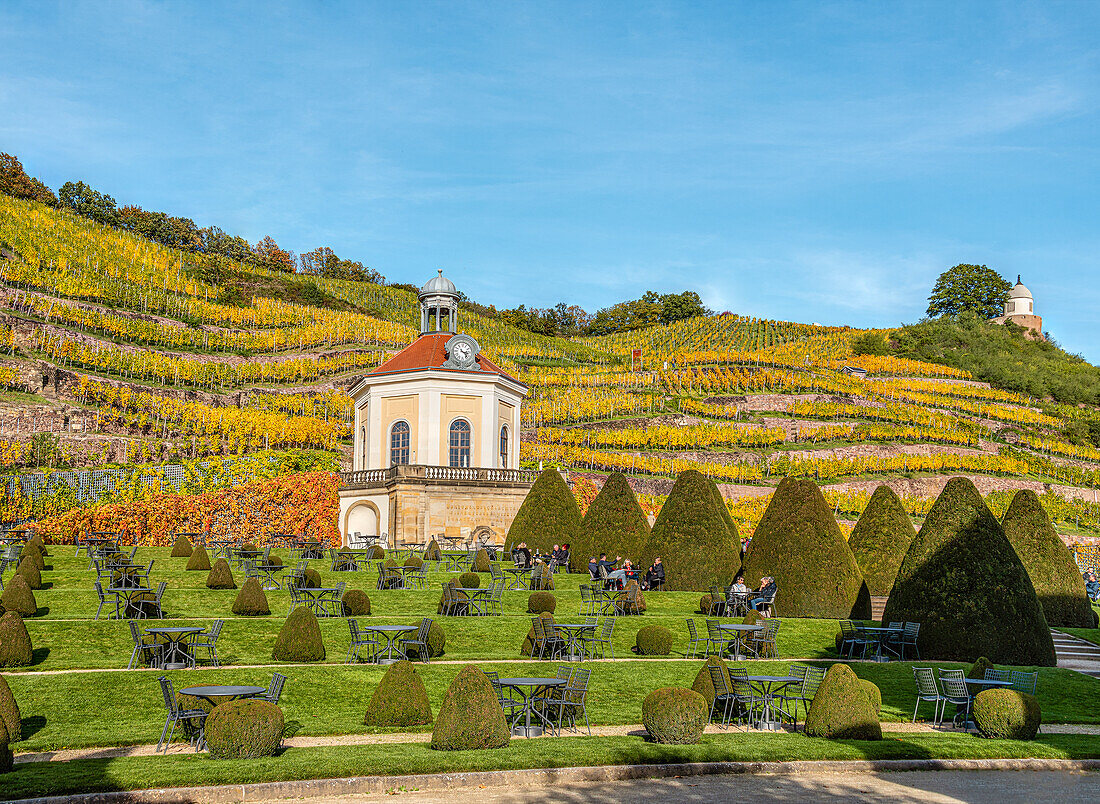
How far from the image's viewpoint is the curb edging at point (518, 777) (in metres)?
10.0

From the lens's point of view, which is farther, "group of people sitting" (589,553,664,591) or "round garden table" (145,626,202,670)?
"group of people sitting" (589,553,664,591)

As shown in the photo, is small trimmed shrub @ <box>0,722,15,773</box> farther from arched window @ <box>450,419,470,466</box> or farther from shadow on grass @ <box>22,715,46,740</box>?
arched window @ <box>450,419,470,466</box>

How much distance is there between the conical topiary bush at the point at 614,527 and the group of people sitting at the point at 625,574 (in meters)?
0.69

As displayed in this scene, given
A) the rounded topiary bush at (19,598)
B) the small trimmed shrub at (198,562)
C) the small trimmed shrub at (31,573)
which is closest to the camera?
the rounded topiary bush at (19,598)

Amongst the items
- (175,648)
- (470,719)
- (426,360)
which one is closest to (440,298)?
(426,360)

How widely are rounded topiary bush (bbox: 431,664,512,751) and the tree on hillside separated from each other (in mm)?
109611

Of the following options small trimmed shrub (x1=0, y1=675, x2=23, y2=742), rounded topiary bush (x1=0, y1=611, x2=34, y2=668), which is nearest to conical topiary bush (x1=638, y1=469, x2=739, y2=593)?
rounded topiary bush (x1=0, y1=611, x2=34, y2=668)

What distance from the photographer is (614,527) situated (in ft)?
89.1

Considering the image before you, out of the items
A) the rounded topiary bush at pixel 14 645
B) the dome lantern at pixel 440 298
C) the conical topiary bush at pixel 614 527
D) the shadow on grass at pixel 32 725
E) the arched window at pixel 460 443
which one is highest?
the dome lantern at pixel 440 298

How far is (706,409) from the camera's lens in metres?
66.6

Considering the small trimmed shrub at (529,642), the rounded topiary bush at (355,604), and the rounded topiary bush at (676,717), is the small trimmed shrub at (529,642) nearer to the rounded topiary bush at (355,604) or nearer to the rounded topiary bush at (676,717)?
the rounded topiary bush at (355,604)

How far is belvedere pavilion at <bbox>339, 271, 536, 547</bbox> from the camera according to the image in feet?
111

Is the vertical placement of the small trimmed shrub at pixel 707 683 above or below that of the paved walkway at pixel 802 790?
above

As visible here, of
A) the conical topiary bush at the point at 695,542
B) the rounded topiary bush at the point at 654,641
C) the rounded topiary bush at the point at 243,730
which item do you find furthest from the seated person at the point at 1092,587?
the rounded topiary bush at the point at 243,730
